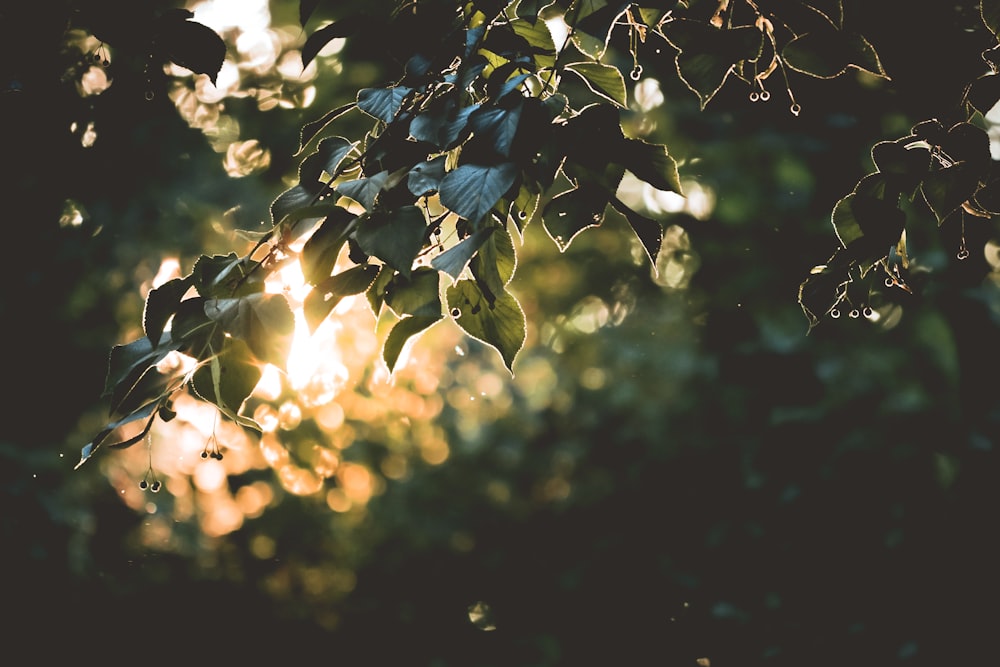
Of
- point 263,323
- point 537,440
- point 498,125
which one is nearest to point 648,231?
point 498,125

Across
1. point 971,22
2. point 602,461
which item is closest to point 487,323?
point 971,22

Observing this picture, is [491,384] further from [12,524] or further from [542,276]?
[12,524]

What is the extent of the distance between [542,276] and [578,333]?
0.98ft

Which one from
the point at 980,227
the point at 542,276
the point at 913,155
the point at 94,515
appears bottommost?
the point at 94,515

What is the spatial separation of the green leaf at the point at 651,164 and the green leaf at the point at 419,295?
→ 0.17 meters

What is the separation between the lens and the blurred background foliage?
115 inches

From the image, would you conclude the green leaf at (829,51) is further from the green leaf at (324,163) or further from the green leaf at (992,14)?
the green leaf at (324,163)

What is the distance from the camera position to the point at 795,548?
3.09 metres

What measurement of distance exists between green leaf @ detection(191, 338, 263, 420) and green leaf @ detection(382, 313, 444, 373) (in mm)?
103

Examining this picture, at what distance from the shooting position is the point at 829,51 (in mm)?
684

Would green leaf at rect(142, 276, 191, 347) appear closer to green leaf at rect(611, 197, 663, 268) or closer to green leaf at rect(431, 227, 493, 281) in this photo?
green leaf at rect(431, 227, 493, 281)

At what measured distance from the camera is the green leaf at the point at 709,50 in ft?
2.27

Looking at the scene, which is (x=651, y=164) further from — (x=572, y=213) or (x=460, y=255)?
(x=460, y=255)

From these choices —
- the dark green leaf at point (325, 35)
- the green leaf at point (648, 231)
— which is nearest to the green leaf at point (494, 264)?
the green leaf at point (648, 231)
